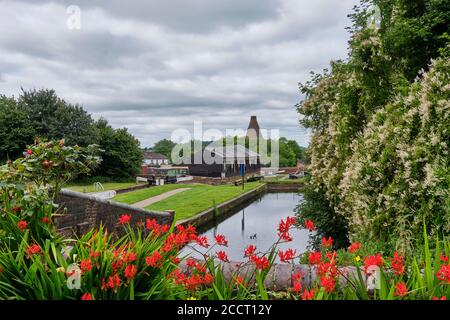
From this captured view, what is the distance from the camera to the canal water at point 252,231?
14.9 metres

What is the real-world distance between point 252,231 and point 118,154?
83.0ft

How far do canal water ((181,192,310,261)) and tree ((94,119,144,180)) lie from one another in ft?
56.0

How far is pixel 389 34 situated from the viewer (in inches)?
311

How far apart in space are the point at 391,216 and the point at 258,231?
1399 centimetres

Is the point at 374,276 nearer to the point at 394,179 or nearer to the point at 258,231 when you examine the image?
the point at 394,179

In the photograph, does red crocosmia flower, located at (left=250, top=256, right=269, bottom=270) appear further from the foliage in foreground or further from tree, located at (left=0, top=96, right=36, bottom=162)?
tree, located at (left=0, top=96, right=36, bottom=162)

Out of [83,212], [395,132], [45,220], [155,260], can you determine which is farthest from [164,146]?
[155,260]

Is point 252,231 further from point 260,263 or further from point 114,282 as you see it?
point 114,282

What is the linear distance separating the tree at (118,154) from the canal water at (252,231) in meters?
17.1

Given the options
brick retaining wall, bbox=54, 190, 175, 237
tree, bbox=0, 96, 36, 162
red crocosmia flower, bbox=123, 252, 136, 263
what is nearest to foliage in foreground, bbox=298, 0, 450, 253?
red crocosmia flower, bbox=123, 252, 136, 263

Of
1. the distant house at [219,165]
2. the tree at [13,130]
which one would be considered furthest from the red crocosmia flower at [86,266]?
the distant house at [219,165]

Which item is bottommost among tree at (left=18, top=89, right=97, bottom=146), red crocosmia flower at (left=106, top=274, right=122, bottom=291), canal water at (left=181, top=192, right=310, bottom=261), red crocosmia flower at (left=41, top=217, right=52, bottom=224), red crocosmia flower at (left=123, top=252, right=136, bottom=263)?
canal water at (left=181, top=192, right=310, bottom=261)

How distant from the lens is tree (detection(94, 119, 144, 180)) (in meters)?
41.1
